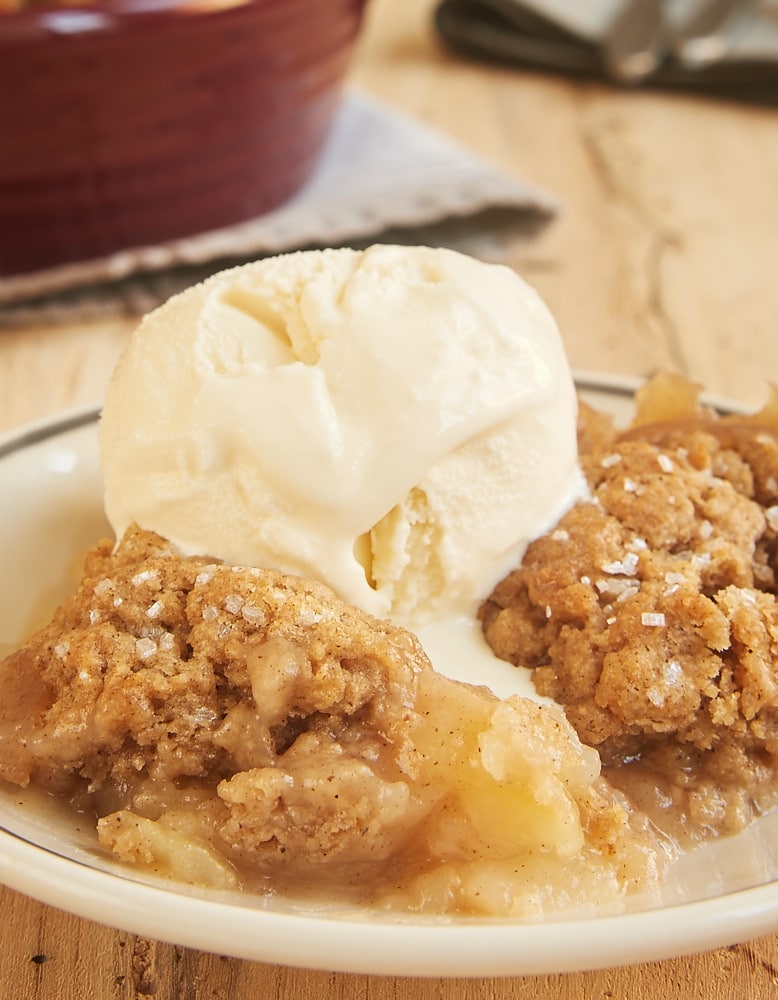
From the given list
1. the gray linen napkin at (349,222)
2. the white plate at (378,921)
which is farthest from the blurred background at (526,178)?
the white plate at (378,921)

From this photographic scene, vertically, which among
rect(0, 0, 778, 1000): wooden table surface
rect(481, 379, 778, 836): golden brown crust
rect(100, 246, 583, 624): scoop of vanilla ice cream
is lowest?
rect(0, 0, 778, 1000): wooden table surface

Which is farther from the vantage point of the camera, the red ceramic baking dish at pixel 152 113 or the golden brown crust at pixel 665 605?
the red ceramic baking dish at pixel 152 113

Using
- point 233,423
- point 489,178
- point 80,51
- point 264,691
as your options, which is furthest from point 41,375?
point 264,691

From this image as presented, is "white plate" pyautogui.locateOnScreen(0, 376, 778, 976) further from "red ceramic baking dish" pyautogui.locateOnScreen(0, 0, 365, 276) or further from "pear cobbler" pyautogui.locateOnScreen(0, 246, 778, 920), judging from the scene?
"red ceramic baking dish" pyautogui.locateOnScreen(0, 0, 365, 276)

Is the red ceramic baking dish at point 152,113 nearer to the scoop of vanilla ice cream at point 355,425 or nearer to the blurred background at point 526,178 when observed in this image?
the blurred background at point 526,178

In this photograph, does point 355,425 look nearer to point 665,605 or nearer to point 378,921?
point 665,605

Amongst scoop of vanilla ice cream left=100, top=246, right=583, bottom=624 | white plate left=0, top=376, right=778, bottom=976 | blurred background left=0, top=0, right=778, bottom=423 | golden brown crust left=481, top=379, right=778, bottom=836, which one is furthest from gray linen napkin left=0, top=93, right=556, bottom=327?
white plate left=0, top=376, right=778, bottom=976
